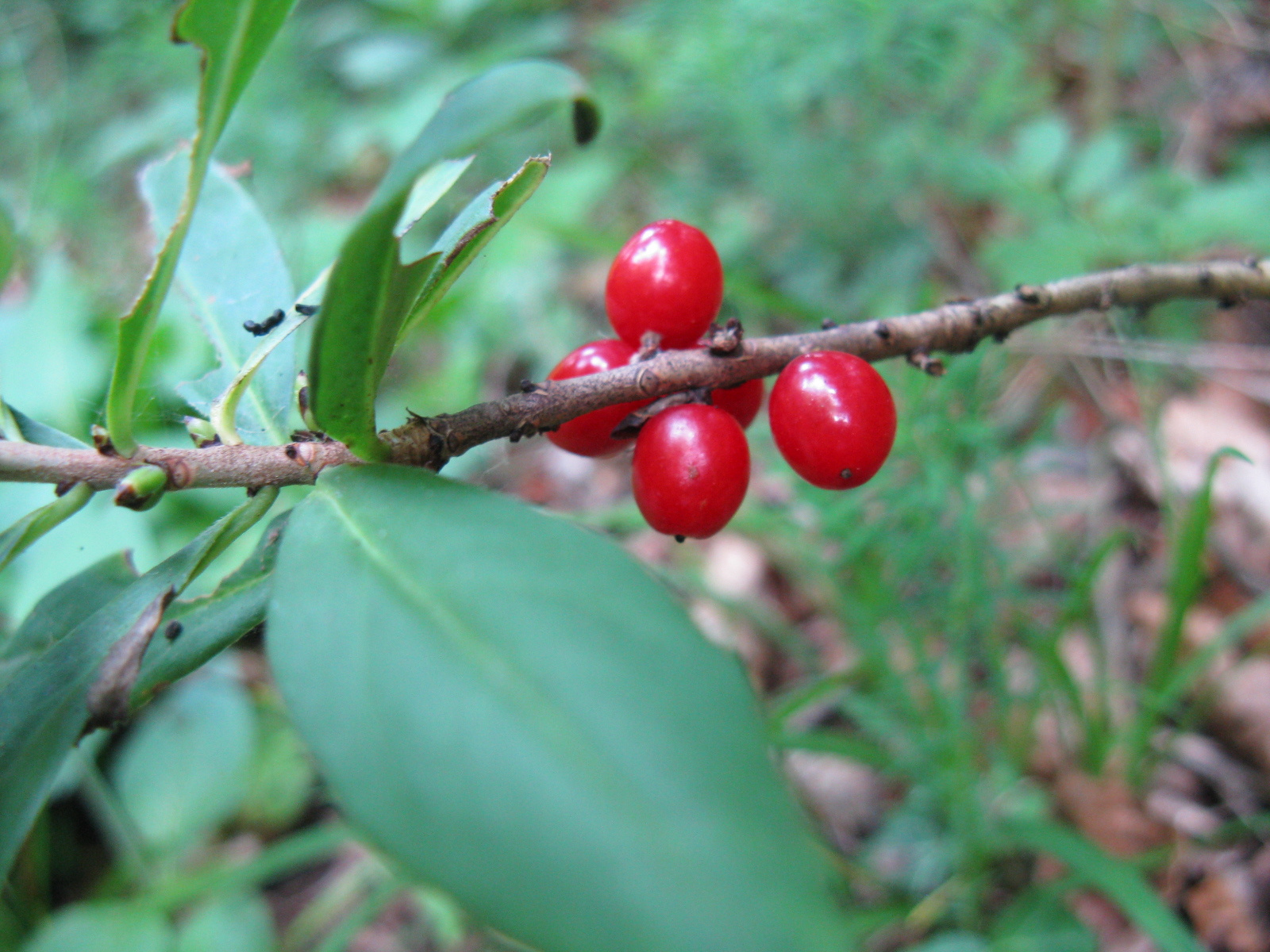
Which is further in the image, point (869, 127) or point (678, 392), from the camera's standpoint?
point (869, 127)

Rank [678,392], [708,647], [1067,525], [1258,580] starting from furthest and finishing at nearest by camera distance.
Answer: [1067,525], [1258,580], [678,392], [708,647]

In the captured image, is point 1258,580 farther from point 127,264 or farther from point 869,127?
point 127,264

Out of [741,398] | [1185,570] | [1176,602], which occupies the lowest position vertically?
[1176,602]

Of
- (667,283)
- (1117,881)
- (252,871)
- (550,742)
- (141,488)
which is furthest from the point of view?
(252,871)

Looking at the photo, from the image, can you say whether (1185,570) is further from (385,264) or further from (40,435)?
(40,435)

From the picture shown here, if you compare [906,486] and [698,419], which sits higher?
[698,419]

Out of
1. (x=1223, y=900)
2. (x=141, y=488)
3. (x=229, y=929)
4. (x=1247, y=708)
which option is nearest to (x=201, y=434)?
(x=141, y=488)

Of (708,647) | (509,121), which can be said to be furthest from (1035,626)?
(509,121)
